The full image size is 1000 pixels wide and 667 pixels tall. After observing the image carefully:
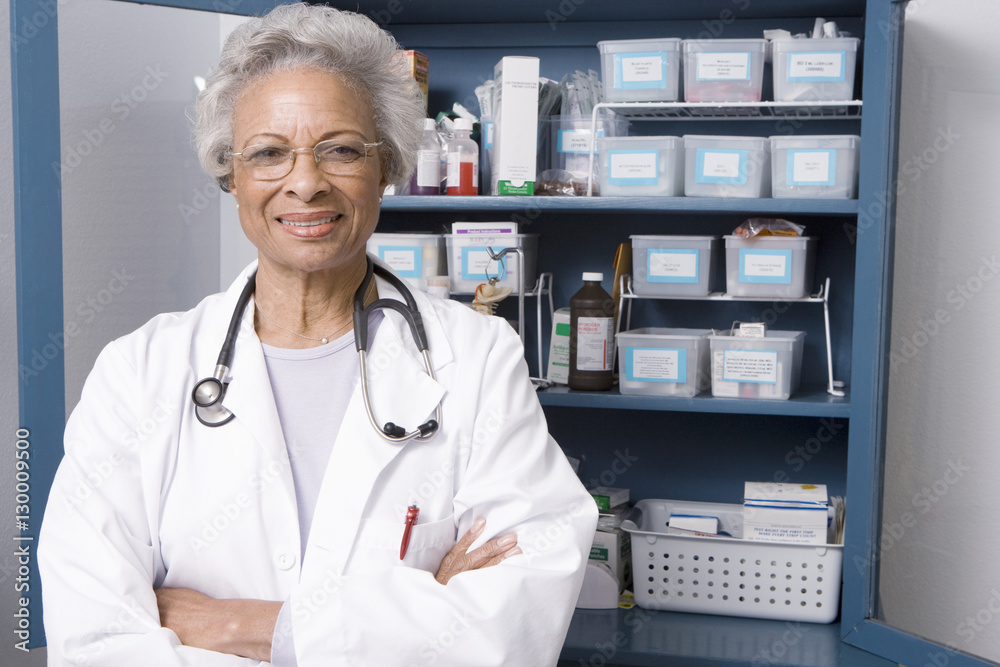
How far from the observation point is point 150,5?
6.31ft

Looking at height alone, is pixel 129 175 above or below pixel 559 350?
above

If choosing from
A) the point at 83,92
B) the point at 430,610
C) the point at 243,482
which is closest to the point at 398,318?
the point at 243,482

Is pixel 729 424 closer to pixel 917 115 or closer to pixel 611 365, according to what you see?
pixel 611 365

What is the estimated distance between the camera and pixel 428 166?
2.11 metres

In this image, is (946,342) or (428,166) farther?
(428,166)

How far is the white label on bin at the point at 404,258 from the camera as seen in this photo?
7.18 ft

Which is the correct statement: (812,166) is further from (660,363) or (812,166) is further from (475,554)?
(475,554)

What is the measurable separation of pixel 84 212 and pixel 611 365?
3.91ft

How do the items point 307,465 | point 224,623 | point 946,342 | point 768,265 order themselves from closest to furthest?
1. point 224,623
2. point 307,465
3. point 946,342
4. point 768,265

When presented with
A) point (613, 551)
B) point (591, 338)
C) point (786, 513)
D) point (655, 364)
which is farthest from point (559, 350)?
point (786, 513)

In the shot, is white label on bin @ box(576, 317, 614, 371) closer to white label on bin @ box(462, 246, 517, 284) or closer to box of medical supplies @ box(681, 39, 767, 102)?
white label on bin @ box(462, 246, 517, 284)

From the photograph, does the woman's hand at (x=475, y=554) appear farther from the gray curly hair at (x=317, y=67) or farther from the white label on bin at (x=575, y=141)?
the white label on bin at (x=575, y=141)

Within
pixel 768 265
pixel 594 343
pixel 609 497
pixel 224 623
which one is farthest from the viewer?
pixel 609 497

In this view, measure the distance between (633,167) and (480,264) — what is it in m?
0.42
